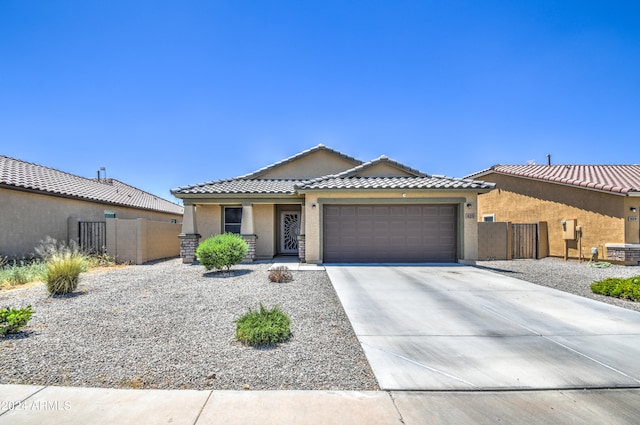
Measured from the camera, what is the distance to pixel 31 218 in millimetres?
12547

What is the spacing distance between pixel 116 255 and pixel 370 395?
1355 centimetres

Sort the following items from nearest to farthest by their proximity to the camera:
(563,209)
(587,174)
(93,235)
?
(93,235), (563,209), (587,174)

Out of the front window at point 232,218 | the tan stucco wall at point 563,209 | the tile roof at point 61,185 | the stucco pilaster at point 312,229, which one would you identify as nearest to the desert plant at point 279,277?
the stucco pilaster at point 312,229

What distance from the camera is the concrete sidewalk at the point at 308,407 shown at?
284 centimetres

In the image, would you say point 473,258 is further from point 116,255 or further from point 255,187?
point 116,255

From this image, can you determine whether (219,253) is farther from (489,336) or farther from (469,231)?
(469,231)

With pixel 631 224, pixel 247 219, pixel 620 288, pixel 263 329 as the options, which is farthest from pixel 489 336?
pixel 631 224

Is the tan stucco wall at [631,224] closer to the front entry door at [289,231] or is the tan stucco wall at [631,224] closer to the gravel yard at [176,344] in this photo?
the gravel yard at [176,344]

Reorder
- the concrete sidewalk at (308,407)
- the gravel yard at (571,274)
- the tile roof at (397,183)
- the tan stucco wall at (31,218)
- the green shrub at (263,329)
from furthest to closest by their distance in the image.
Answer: the tile roof at (397,183) < the tan stucco wall at (31,218) < the gravel yard at (571,274) < the green shrub at (263,329) < the concrete sidewalk at (308,407)

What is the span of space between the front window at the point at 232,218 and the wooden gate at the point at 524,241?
1368 centimetres

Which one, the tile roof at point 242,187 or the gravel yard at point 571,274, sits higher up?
the tile roof at point 242,187

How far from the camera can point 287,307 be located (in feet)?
20.5

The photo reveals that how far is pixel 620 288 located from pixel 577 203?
913cm

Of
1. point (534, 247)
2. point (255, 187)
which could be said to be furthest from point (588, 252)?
point (255, 187)
